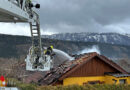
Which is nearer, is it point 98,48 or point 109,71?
point 109,71

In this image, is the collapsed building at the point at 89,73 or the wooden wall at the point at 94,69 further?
the wooden wall at the point at 94,69

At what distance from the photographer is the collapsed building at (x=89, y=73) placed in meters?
12.5

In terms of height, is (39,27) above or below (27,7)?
below

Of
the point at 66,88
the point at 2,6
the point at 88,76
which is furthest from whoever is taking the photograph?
the point at 88,76

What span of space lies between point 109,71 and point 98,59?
1.47 meters

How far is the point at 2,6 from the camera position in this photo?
417cm

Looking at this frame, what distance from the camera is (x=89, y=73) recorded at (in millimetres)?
13531

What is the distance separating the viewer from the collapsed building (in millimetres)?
12545

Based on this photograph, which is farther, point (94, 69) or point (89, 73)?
point (94, 69)

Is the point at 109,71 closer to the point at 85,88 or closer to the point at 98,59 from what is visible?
the point at 98,59

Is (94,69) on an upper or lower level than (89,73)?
upper

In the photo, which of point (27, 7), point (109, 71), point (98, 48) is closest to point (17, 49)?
point (109, 71)

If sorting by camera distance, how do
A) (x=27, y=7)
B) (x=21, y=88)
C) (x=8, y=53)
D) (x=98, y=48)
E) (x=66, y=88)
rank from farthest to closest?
(x=98, y=48), (x=8, y=53), (x=66, y=88), (x=21, y=88), (x=27, y=7)

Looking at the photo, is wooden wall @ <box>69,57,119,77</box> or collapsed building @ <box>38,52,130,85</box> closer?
collapsed building @ <box>38,52,130,85</box>
